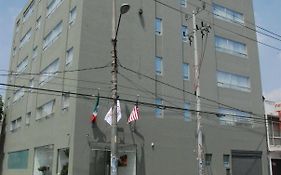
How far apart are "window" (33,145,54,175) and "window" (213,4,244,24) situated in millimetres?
17782

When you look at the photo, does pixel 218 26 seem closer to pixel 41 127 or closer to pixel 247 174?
pixel 247 174

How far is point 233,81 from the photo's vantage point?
34281 mm

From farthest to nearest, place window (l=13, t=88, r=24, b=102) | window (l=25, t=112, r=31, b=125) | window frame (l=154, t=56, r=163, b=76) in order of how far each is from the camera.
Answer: window (l=13, t=88, r=24, b=102) < window (l=25, t=112, r=31, b=125) < window frame (l=154, t=56, r=163, b=76)

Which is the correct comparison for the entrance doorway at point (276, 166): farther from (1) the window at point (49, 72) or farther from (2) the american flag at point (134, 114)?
(1) the window at point (49, 72)

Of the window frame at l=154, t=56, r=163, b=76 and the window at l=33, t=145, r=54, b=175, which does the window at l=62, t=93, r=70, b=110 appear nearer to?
the window at l=33, t=145, r=54, b=175

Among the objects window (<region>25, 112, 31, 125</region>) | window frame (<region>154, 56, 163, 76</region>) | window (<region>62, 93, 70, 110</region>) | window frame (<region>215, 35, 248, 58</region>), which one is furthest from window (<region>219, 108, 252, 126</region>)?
window (<region>25, 112, 31, 125</region>)

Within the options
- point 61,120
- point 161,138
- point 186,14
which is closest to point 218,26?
point 186,14

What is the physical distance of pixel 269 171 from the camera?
111 feet

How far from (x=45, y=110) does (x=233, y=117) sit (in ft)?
48.8

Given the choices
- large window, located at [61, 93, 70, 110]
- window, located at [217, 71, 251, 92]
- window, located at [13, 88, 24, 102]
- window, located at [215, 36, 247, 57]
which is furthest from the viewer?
window, located at [13, 88, 24, 102]

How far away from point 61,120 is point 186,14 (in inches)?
523

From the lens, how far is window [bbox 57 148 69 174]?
24944mm

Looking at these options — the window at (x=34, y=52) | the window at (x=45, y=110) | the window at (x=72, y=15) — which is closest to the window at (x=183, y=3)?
the window at (x=72, y=15)

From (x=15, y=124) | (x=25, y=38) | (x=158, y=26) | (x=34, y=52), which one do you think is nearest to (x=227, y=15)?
(x=158, y=26)
